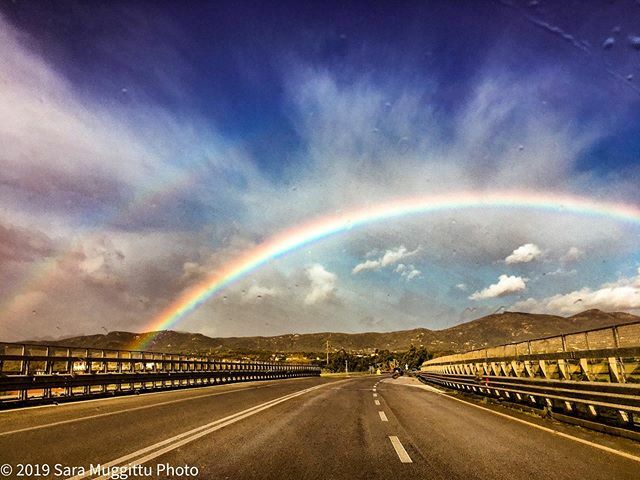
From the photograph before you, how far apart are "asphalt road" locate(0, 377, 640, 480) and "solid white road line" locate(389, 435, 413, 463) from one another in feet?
0.06

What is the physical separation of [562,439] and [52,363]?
15065 mm

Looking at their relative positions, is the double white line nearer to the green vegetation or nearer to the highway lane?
the highway lane

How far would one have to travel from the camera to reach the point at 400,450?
8.00 metres

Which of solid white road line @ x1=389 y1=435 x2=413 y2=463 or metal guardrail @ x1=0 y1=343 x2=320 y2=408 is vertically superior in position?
metal guardrail @ x1=0 y1=343 x2=320 y2=408

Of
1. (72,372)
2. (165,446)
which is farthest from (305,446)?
(72,372)

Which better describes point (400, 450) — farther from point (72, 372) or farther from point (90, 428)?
point (72, 372)

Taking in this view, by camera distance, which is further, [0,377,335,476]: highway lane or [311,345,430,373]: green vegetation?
[311,345,430,373]: green vegetation

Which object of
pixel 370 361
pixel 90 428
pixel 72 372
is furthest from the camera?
pixel 370 361

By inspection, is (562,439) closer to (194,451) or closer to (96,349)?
(194,451)

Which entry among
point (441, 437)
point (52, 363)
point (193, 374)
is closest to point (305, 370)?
point (193, 374)

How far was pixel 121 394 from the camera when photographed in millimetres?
20078

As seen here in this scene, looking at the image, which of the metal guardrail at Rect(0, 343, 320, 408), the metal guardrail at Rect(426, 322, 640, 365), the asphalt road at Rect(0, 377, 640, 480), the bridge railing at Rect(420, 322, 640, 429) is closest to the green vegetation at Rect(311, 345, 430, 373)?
the metal guardrail at Rect(0, 343, 320, 408)

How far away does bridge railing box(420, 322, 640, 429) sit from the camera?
9.77 metres

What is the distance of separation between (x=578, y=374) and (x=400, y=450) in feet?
29.0
